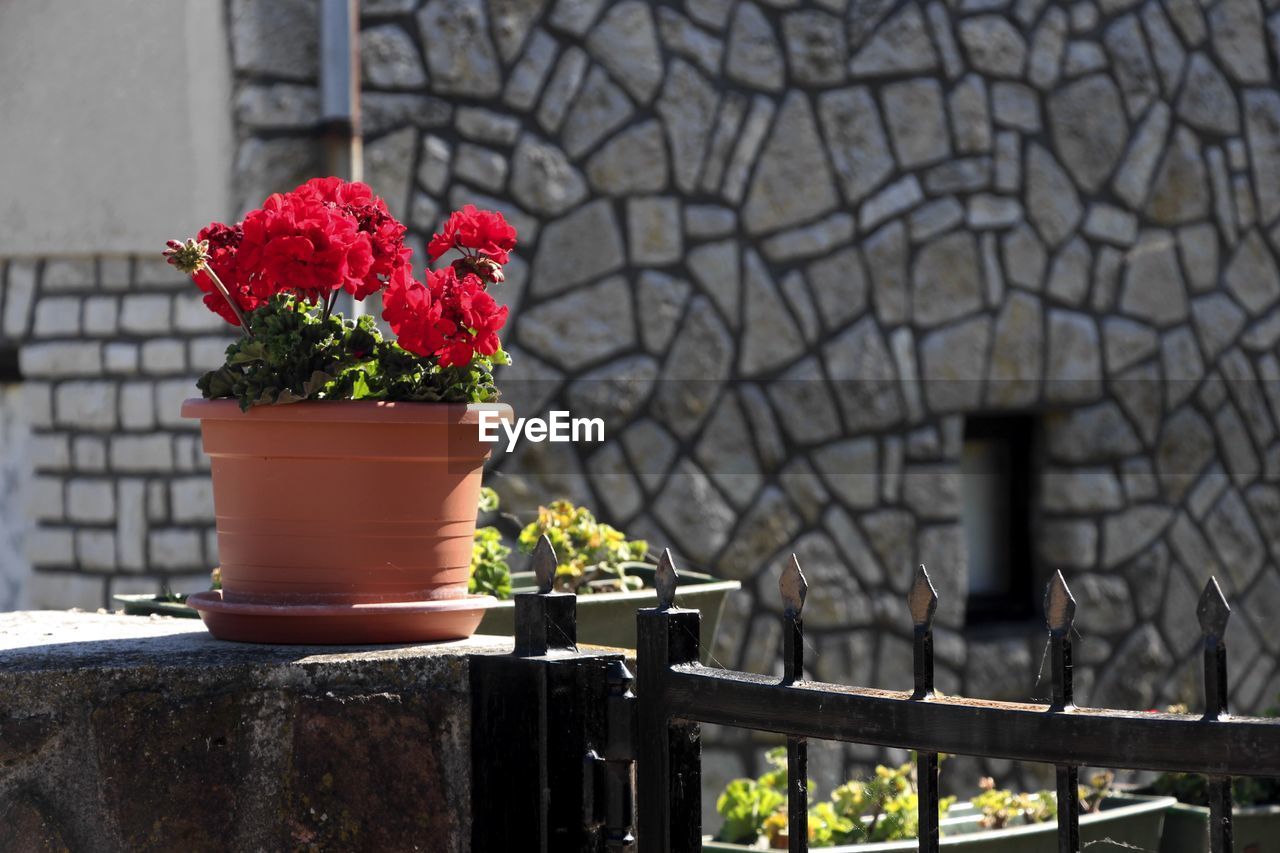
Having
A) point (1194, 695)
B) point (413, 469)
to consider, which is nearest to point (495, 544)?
point (413, 469)

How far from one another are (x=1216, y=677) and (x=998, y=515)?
17.5 ft

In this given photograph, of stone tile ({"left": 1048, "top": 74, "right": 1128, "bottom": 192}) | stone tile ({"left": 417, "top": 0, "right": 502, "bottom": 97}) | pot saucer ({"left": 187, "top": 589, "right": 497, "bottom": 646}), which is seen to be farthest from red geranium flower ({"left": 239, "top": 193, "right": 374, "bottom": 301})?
stone tile ({"left": 1048, "top": 74, "right": 1128, "bottom": 192})

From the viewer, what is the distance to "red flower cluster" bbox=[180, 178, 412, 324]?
2.14 meters

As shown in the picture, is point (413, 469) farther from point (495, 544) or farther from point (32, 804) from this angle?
point (495, 544)

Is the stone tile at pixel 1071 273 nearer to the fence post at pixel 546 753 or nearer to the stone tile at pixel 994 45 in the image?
the stone tile at pixel 994 45

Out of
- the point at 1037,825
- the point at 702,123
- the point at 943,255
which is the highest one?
the point at 702,123

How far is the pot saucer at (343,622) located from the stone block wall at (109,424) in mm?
3188

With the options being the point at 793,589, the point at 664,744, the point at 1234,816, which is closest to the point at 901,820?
the point at 1234,816

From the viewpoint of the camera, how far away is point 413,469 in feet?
6.93

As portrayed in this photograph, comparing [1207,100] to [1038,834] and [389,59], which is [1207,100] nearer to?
[389,59]

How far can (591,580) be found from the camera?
3471mm

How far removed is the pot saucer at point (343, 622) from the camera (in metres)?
2.06

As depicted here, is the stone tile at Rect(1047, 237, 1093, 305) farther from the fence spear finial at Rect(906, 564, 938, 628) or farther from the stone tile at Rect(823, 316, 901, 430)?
the fence spear finial at Rect(906, 564, 938, 628)

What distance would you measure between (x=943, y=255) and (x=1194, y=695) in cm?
219
